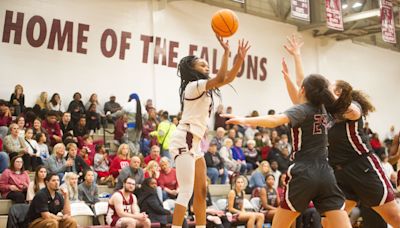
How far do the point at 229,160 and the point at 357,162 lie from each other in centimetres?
802

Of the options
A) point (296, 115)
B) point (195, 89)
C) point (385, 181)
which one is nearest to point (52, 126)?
point (195, 89)

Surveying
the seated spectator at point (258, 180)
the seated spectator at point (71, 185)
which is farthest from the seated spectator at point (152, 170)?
the seated spectator at point (258, 180)

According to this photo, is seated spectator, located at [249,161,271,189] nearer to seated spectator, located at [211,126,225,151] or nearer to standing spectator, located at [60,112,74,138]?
seated spectator, located at [211,126,225,151]

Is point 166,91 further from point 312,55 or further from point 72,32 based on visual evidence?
point 312,55

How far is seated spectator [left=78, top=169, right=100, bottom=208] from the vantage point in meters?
9.42

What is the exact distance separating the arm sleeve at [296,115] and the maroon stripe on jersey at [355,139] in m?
1.21

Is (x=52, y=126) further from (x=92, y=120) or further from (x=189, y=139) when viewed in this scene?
(x=189, y=139)

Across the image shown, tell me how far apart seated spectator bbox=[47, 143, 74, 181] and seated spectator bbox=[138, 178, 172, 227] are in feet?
5.68

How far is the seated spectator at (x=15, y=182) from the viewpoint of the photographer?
8.64 meters

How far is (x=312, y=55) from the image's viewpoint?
65.8ft

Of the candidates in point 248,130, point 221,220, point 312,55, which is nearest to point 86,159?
point 221,220

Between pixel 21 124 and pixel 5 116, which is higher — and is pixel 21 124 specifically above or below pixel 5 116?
below

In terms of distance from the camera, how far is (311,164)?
4.08 metres

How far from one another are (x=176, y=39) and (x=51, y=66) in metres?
4.24
